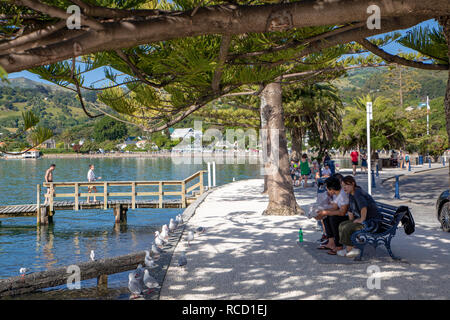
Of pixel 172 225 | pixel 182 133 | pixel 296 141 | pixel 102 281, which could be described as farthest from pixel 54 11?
pixel 182 133

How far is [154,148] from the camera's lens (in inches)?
5763

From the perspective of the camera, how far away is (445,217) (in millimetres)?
9484

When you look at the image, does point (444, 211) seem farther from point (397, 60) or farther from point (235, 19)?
point (235, 19)

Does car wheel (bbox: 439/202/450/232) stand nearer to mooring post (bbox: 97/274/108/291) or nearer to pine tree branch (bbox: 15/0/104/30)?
mooring post (bbox: 97/274/108/291)

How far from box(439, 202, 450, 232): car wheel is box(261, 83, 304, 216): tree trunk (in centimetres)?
368

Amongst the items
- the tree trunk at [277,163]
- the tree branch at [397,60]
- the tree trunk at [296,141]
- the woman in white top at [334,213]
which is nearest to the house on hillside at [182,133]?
the tree trunk at [296,141]

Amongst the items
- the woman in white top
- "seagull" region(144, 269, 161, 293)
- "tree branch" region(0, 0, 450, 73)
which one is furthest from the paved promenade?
"tree branch" region(0, 0, 450, 73)

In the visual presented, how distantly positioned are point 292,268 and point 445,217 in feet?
15.8

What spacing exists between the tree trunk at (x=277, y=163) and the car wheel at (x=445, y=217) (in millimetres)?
3684

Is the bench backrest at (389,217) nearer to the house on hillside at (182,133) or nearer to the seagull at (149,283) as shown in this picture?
the seagull at (149,283)

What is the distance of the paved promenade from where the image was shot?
5.20m

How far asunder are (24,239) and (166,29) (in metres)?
16.6
